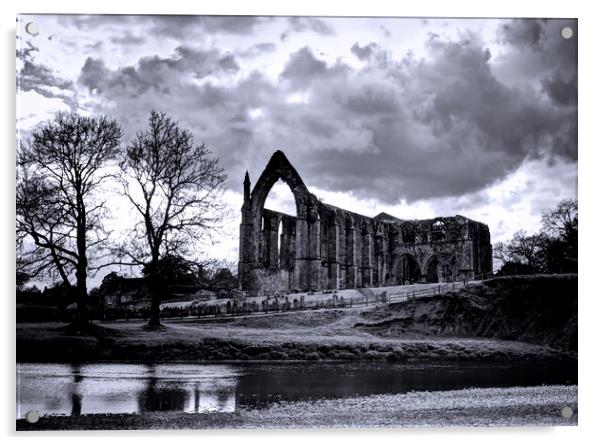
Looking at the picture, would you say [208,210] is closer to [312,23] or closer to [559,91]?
[312,23]

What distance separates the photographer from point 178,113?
11.1 metres

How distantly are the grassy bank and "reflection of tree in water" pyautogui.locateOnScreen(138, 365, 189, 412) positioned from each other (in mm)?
618

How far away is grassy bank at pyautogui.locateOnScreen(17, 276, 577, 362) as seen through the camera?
10.5m

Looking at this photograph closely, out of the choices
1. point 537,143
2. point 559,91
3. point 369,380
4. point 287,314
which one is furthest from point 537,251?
point 287,314

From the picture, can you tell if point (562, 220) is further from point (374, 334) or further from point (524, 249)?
point (374, 334)

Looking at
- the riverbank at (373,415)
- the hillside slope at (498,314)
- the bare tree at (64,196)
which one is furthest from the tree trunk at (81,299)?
the hillside slope at (498,314)

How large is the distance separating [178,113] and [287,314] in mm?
3783

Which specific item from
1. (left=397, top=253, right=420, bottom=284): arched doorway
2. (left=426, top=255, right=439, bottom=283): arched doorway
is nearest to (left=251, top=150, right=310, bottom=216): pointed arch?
(left=426, top=255, right=439, bottom=283): arched doorway

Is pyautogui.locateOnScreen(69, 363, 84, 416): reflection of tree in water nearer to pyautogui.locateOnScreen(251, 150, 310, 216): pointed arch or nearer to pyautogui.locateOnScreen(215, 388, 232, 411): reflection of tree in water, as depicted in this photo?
pyautogui.locateOnScreen(215, 388, 232, 411): reflection of tree in water

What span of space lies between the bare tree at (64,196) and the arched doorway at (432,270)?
6290mm

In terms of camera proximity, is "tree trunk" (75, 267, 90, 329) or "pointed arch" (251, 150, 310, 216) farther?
"pointed arch" (251, 150, 310, 216)

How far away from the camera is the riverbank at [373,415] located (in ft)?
31.9

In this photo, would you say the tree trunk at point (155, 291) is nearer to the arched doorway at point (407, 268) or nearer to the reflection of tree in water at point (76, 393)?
the reflection of tree in water at point (76, 393)

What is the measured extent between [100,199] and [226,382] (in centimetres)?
354
